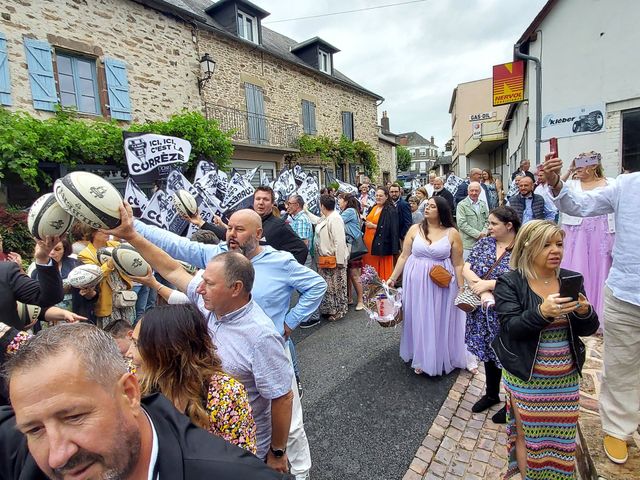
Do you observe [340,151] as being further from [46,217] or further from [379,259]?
[46,217]

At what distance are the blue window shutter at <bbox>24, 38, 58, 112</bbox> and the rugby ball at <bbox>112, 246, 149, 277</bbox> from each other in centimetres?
819

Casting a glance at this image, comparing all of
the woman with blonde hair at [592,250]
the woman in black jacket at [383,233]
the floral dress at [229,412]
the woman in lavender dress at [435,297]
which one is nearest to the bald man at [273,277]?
the floral dress at [229,412]

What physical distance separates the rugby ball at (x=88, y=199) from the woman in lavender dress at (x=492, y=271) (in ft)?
8.74

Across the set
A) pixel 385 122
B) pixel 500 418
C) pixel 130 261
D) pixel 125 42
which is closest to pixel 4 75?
pixel 125 42

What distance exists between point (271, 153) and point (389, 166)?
40.0ft

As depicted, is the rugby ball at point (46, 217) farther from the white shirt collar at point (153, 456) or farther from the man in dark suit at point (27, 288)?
the white shirt collar at point (153, 456)

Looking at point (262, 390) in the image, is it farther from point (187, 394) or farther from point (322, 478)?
point (322, 478)

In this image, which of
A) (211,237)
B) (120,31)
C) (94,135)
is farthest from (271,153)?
(211,237)

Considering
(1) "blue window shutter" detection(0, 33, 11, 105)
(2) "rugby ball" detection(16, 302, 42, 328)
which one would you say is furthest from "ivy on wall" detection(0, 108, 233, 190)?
(2) "rugby ball" detection(16, 302, 42, 328)

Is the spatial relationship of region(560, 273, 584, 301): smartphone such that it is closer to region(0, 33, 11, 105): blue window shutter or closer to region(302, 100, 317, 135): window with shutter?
region(0, 33, 11, 105): blue window shutter

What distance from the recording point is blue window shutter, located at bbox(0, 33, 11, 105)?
7789 mm

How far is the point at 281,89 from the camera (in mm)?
16156

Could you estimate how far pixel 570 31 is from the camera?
8445 millimetres

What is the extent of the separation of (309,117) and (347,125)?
3.35m
